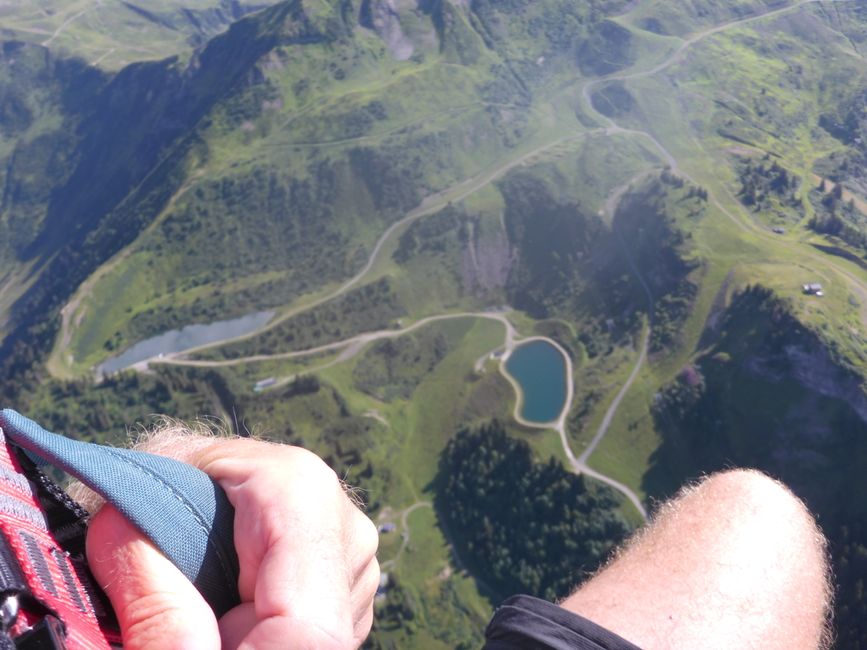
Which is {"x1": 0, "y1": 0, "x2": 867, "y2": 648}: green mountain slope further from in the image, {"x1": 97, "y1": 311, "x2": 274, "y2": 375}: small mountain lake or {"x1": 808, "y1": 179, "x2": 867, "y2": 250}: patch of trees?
{"x1": 97, "y1": 311, "x2": 274, "y2": 375}: small mountain lake

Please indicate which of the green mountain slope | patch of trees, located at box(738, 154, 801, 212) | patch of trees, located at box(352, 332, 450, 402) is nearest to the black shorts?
the green mountain slope

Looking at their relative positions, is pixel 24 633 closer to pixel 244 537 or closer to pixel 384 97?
pixel 244 537

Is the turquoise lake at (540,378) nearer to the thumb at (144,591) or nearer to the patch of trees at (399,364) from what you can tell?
the patch of trees at (399,364)

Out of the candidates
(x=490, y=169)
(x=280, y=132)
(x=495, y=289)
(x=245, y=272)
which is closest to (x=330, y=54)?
(x=280, y=132)

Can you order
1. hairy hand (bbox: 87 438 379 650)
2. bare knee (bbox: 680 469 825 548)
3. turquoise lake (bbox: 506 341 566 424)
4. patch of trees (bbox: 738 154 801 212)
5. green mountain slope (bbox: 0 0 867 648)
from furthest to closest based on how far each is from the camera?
patch of trees (bbox: 738 154 801 212) → turquoise lake (bbox: 506 341 566 424) → green mountain slope (bbox: 0 0 867 648) → bare knee (bbox: 680 469 825 548) → hairy hand (bbox: 87 438 379 650)

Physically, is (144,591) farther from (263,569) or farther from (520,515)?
(520,515)
